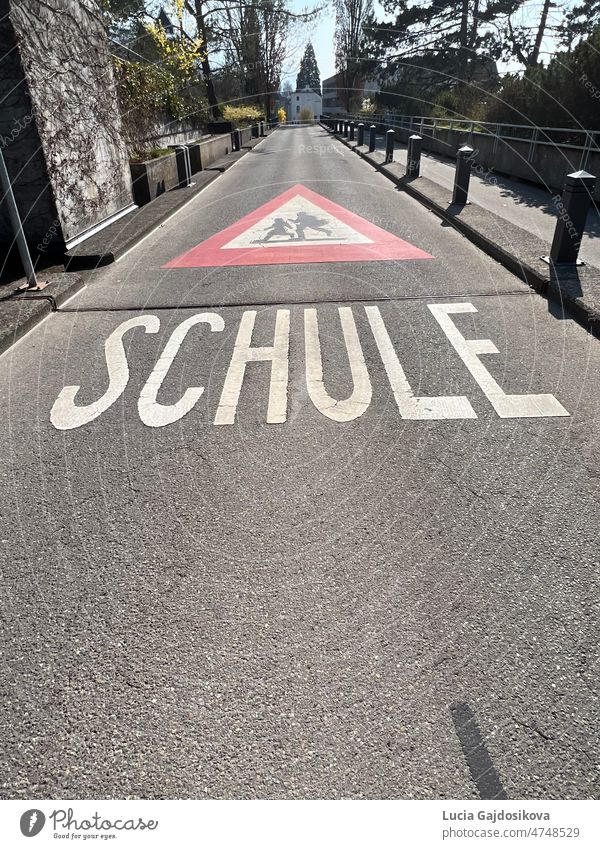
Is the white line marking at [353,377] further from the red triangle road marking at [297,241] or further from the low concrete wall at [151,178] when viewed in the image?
the low concrete wall at [151,178]

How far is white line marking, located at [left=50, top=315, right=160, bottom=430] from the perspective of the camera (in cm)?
400

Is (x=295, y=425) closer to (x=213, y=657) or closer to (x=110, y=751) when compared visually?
(x=213, y=657)

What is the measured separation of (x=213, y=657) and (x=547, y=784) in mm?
1296

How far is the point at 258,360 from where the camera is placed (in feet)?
15.8

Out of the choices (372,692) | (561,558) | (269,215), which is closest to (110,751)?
(372,692)

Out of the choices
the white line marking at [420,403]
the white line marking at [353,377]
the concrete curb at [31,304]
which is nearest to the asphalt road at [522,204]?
the white line marking at [353,377]

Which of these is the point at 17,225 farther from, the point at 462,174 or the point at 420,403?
the point at 462,174

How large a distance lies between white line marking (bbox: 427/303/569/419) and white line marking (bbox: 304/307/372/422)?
935mm

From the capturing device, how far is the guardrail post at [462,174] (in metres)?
10.4

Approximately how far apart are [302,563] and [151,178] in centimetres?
1208

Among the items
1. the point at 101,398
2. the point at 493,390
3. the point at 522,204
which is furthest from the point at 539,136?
the point at 101,398

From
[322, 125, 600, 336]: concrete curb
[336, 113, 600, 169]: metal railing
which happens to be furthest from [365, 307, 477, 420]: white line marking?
[336, 113, 600, 169]: metal railing

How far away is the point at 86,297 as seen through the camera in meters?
6.79

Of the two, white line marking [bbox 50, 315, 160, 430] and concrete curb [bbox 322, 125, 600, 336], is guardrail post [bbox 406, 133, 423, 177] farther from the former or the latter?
white line marking [bbox 50, 315, 160, 430]
